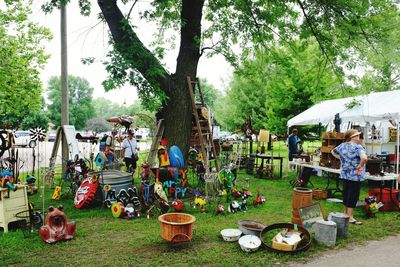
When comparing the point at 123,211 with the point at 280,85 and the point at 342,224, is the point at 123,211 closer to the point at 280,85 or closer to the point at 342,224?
the point at 342,224

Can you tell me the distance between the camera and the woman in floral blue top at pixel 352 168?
640 cm

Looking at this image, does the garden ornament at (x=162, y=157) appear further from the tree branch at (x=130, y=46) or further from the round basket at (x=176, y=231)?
the round basket at (x=176, y=231)

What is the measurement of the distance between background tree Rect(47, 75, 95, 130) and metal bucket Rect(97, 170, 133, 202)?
55.0m

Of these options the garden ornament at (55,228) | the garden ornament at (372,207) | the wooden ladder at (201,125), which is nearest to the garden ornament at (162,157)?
the wooden ladder at (201,125)

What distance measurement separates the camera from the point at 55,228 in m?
5.56

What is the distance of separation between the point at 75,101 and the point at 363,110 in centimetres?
6621

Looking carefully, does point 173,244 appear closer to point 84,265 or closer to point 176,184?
point 84,265

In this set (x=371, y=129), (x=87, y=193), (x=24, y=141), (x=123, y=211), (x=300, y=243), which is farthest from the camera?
(x=24, y=141)

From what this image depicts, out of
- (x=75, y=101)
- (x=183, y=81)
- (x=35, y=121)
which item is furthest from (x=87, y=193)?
(x=75, y=101)

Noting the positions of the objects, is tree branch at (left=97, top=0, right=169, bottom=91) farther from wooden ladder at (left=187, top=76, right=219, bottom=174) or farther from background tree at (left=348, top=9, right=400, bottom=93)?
background tree at (left=348, top=9, right=400, bottom=93)

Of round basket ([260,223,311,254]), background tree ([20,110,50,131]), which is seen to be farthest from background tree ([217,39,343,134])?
background tree ([20,110,50,131])

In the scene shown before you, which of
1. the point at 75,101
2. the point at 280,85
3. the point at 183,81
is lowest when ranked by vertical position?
the point at 183,81

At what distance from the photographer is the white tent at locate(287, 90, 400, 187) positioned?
9.49 metres

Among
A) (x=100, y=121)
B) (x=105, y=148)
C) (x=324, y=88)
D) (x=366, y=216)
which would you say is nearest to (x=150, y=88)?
(x=105, y=148)
